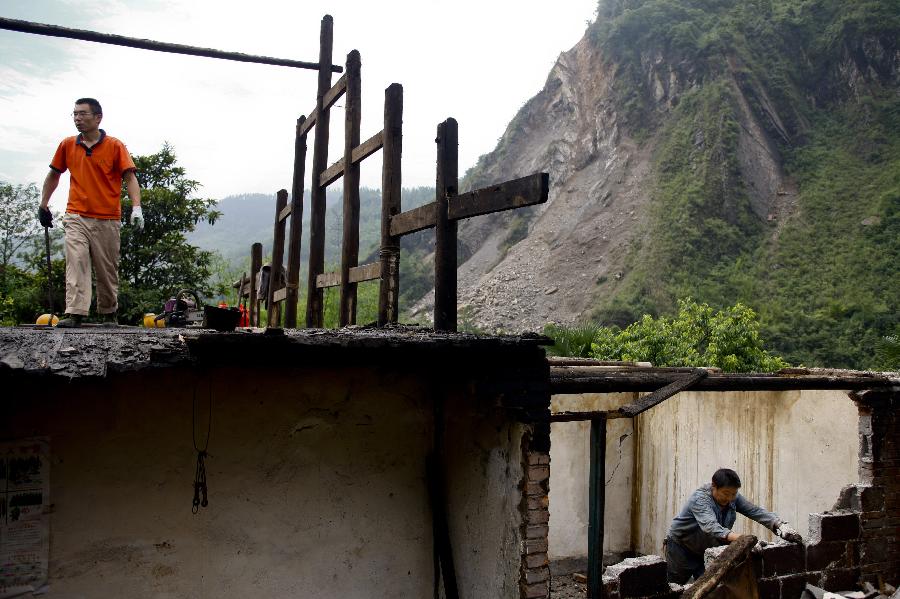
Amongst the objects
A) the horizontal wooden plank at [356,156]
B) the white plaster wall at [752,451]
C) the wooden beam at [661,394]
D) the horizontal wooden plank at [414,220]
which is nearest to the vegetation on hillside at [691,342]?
the white plaster wall at [752,451]

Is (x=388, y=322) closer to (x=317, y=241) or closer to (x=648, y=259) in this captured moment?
(x=317, y=241)

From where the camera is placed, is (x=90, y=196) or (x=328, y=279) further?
(x=328, y=279)

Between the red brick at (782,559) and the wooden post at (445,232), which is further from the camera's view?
the red brick at (782,559)

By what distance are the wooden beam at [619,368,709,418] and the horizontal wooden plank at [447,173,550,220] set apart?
1540 millimetres

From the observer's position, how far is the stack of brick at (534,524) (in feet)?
14.0

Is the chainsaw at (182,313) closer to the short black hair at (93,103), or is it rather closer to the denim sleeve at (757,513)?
the short black hair at (93,103)

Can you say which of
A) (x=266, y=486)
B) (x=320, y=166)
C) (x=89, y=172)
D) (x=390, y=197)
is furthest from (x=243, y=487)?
(x=320, y=166)

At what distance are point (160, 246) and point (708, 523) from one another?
1409 centimetres

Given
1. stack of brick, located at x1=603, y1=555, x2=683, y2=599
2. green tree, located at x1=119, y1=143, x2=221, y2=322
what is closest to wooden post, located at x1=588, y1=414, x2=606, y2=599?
stack of brick, located at x1=603, y1=555, x2=683, y2=599

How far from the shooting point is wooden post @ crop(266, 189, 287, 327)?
33.3 ft

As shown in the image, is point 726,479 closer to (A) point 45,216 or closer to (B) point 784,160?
(A) point 45,216

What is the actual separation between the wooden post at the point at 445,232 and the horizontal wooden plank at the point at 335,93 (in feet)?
9.78

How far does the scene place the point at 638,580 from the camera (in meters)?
5.30

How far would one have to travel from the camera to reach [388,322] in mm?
5473
